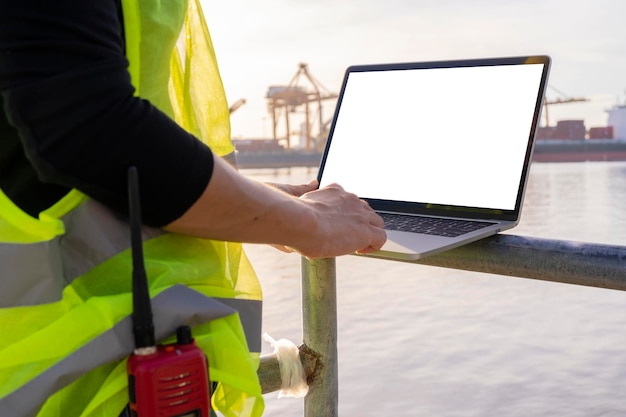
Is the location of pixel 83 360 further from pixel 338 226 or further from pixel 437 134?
pixel 437 134

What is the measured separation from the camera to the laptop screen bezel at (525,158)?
3.01ft

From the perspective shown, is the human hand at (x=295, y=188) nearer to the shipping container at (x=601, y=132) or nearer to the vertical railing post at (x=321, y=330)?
the vertical railing post at (x=321, y=330)

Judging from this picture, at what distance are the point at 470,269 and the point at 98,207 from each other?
1.53 ft

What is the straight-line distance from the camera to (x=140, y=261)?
0.51 meters

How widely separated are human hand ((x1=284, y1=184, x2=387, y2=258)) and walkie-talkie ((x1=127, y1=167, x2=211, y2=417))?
0.15m

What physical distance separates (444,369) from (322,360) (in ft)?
5.32

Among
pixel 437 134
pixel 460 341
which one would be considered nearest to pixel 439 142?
pixel 437 134

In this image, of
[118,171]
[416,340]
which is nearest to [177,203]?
[118,171]

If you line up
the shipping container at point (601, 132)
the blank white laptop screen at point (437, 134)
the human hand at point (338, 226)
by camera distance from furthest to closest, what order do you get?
the shipping container at point (601, 132), the blank white laptop screen at point (437, 134), the human hand at point (338, 226)

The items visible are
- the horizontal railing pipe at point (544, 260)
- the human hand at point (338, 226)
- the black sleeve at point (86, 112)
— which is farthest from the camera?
the horizontal railing pipe at point (544, 260)

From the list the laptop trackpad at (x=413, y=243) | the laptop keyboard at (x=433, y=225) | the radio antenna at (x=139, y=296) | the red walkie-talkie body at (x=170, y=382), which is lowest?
the red walkie-talkie body at (x=170, y=382)

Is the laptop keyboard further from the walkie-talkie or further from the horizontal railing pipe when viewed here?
the walkie-talkie

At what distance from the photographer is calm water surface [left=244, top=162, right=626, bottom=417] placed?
2189 mm

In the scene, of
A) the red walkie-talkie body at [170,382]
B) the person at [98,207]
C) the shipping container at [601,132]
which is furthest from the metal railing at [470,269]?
the shipping container at [601,132]
